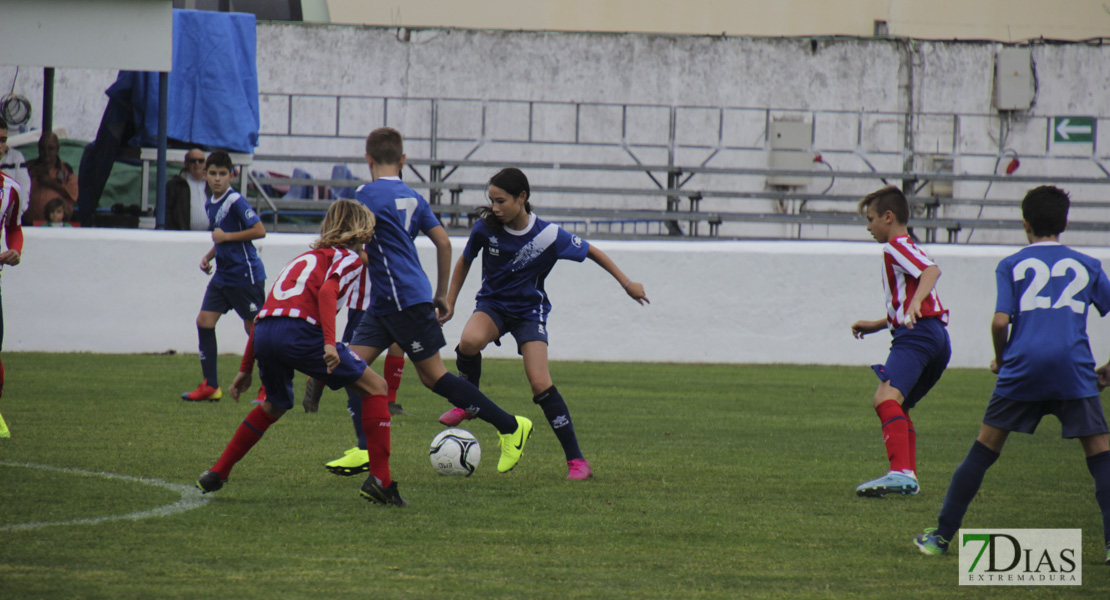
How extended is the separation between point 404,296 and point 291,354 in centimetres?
103

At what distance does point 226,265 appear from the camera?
9.05m

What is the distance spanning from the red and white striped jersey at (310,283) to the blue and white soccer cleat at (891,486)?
278cm

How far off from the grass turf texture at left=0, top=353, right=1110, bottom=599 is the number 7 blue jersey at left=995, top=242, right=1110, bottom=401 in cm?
72

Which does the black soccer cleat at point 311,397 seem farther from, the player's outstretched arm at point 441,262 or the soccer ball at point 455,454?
the soccer ball at point 455,454

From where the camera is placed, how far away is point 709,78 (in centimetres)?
2106

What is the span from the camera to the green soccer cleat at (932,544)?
14.8ft

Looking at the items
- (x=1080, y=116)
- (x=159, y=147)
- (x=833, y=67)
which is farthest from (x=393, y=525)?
(x=1080, y=116)

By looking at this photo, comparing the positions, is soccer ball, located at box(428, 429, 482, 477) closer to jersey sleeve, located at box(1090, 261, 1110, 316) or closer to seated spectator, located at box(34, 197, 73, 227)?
jersey sleeve, located at box(1090, 261, 1110, 316)

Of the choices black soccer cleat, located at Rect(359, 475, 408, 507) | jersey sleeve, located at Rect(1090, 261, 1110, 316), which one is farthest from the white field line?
jersey sleeve, located at Rect(1090, 261, 1110, 316)

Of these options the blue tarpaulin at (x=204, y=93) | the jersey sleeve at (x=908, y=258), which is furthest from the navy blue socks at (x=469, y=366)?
the blue tarpaulin at (x=204, y=93)

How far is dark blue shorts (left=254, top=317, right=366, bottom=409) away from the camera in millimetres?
5074

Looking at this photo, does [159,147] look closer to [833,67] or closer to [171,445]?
[171,445]

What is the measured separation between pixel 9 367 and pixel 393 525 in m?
7.21

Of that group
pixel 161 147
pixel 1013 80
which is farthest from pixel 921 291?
pixel 1013 80
